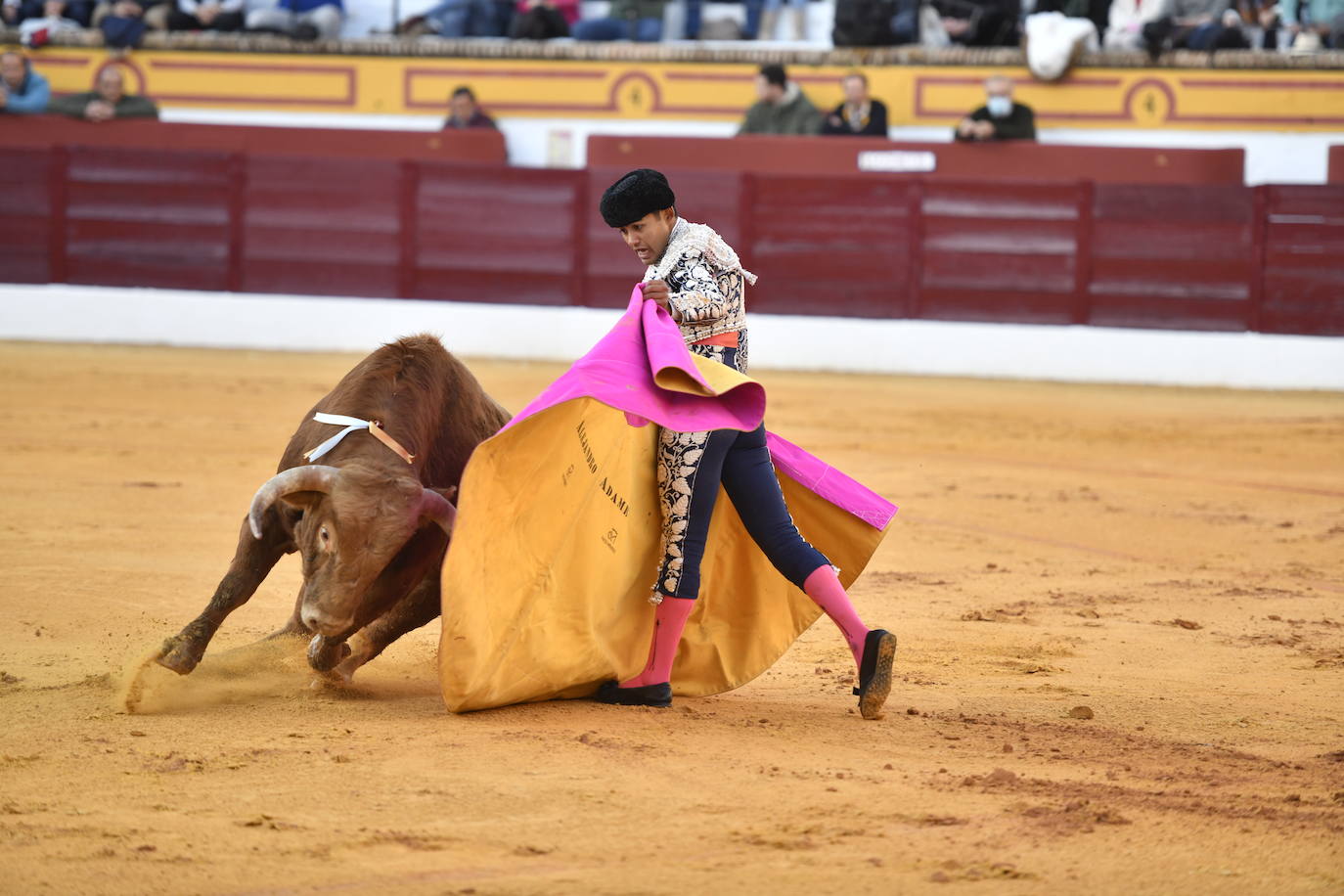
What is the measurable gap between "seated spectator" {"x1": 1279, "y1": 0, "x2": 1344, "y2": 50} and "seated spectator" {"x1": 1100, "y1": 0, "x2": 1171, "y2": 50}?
0.86 m

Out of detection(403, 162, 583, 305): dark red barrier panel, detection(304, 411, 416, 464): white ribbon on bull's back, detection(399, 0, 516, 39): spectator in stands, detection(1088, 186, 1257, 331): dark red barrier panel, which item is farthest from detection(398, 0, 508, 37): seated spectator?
detection(304, 411, 416, 464): white ribbon on bull's back

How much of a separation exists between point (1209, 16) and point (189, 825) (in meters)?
10.2

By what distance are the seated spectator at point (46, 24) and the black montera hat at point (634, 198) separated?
1036 cm

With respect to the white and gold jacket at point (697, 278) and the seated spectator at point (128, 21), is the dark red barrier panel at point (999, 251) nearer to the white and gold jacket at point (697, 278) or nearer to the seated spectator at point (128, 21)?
the seated spectator at point (128, 21)

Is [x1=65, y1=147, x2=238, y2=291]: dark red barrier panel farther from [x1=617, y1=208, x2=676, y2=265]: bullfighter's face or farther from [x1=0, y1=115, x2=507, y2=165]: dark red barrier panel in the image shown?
[x1=617, y1=208, x2=676, y2=265]: bullfighter's face

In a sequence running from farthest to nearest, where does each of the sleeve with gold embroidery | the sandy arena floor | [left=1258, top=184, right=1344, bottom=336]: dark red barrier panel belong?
[left=1258, top=184, right=1344, bottom=336]: dark red barrier panel < the sleeve with gold embroidery < the sandy arena floor

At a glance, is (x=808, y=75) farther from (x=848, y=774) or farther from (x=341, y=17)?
(x=848, y=774)

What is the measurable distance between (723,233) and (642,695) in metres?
8.08

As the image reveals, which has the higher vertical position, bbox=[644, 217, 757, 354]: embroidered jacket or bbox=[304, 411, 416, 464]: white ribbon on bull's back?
bbox=[644, 217, 757, 354]: embroidered jacket

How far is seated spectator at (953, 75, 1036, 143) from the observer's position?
10.6 metres

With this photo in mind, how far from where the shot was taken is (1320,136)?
1066 centimetres

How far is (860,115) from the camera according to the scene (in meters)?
10.8

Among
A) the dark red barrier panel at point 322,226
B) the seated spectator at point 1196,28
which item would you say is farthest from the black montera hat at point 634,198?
the seated spectator at point 1196,28


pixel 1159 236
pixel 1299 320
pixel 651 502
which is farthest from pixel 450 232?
pixel 651 502
